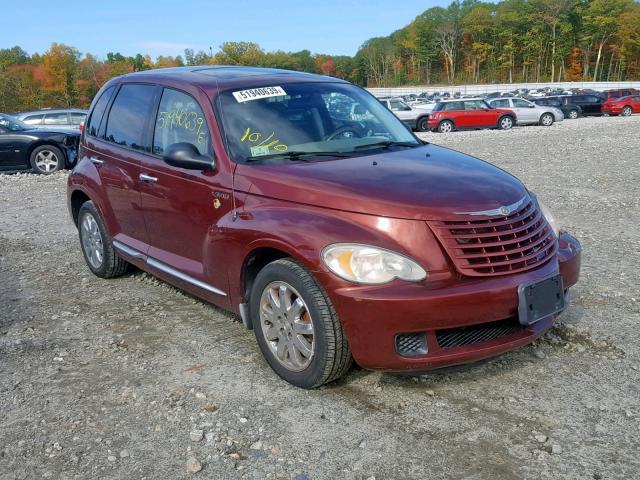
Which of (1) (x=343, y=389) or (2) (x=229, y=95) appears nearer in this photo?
(1) (x=343, y=389)

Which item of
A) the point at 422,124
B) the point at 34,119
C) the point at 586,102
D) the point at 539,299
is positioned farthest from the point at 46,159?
the point at 586,102

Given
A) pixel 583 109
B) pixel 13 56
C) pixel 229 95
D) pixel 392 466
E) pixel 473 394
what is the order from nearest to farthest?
1. pixel 392 466
2. pixel 473 394
3. pixel 229 95
4. pixel 583 109
5. pixel 13 56

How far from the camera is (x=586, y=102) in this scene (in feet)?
128

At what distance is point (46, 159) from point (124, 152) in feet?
37.1

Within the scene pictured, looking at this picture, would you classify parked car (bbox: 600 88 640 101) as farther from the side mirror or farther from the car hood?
the side mirror

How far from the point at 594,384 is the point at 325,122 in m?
2.41

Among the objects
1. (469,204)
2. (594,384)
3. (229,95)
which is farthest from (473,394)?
(229,95)

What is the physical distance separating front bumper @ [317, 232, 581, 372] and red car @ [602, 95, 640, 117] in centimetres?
4007

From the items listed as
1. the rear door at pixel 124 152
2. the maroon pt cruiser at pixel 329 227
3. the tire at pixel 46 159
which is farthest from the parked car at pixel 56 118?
the maroon pt cruiser at pixel 329 227

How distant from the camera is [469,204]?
343cm

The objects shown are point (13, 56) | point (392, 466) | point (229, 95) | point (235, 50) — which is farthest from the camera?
point (235, 50)

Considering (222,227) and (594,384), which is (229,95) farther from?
(594,384)

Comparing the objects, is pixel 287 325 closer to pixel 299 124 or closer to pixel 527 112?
pixel 299 124

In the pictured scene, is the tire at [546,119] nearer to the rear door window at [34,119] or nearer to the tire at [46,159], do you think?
the rear door window at [34,119]
